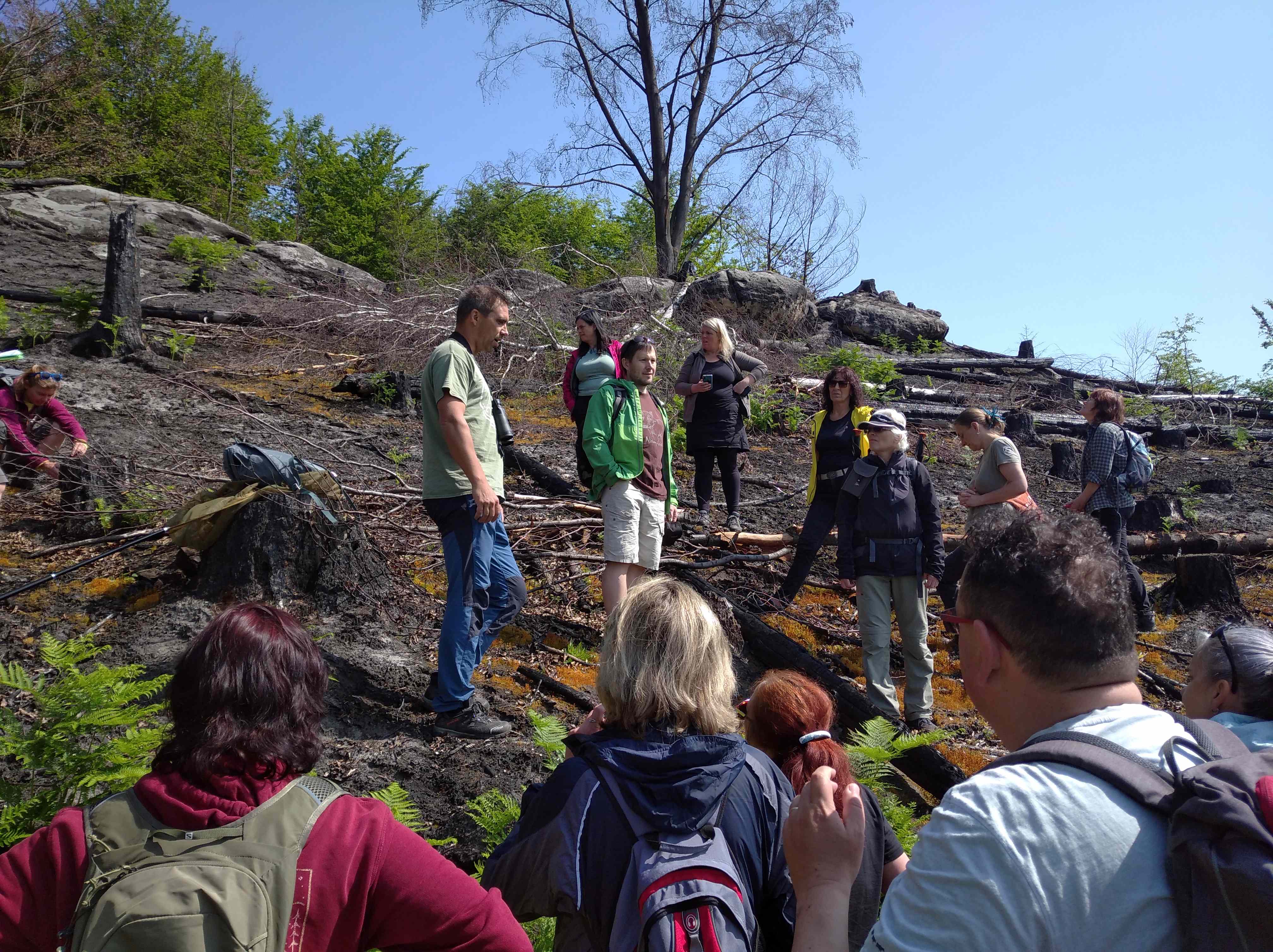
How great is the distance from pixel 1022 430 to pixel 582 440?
1109 cm

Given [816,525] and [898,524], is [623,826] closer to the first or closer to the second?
[898,524]

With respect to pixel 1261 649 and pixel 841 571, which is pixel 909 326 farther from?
pixel 1261 649

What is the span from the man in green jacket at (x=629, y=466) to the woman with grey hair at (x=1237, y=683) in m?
3.18

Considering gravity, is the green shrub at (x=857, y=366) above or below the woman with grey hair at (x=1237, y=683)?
above

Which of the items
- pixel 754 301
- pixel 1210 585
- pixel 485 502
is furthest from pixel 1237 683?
pixel 754 301

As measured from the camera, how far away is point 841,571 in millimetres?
6031

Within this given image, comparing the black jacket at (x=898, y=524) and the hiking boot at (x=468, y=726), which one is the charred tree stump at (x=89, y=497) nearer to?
the hiking boot at (x=468, y=726)

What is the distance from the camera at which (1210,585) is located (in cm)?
821

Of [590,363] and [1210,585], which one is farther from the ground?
[590,363]

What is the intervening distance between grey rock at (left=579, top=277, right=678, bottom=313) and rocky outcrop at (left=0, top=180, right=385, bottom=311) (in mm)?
4467

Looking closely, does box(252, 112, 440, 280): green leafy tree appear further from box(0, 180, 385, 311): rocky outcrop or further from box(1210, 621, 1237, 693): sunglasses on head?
box(1210, 621, 1237, 693): sunglasses on head

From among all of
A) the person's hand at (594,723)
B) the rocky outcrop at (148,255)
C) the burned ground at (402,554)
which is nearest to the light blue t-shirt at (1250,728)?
the person's hand at (594,723)

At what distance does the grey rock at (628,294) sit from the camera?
56.5ft

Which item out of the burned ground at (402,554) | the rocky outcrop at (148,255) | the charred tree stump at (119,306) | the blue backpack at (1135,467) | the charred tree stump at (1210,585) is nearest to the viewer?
the burned ground at (402,554)
